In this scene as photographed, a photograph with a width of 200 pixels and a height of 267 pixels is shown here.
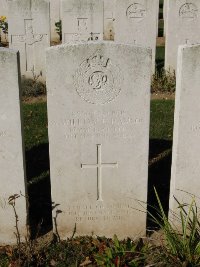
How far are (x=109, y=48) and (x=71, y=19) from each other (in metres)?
6.30

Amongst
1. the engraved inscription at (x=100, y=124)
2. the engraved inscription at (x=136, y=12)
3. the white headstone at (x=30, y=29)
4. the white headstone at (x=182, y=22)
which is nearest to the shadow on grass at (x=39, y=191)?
the engraved inscription at (x=100, y=124)

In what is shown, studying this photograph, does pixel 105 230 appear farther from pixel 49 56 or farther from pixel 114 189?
pixel 49 56

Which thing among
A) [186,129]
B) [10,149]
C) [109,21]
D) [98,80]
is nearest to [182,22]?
[109,21]

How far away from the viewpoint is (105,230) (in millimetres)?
5387

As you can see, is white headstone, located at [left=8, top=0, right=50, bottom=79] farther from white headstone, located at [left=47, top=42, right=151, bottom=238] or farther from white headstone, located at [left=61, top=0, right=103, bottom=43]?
white headstone, located at [left=47, top=42, right=151, bottom=238]

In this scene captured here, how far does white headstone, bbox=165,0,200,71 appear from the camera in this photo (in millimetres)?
10586

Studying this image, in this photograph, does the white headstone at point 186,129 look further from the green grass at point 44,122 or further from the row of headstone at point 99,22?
the row of headstone at point 99,22

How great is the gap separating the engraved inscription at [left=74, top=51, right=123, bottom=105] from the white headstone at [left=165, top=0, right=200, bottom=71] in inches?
249

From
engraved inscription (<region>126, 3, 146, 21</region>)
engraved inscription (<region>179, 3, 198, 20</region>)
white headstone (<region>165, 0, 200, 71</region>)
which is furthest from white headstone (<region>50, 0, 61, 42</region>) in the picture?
engraved inscription (<region>179, 3, 198, 20</region>)

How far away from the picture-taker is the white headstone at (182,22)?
10.6 metres

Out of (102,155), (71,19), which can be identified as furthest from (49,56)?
(71,19)

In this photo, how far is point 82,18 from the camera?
34.9 ft

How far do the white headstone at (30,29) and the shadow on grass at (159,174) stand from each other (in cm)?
416

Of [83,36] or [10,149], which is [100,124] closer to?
[10,149]
